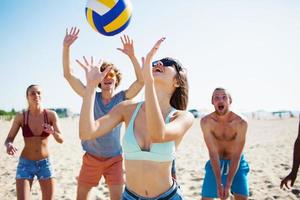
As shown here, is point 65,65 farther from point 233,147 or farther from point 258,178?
point 258,178

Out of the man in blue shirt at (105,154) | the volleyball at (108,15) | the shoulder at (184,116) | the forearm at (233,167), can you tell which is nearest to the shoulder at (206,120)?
the forearm at (233,167)

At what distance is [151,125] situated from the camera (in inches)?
79.4

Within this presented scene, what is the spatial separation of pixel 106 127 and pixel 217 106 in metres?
2.31

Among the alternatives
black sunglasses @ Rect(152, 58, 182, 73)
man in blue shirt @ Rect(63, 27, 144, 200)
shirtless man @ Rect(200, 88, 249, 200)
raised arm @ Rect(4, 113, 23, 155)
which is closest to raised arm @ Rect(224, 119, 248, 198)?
shirtless man @ Rect(200, 88, 249, 200)

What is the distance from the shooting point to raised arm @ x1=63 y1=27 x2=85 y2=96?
316 cm

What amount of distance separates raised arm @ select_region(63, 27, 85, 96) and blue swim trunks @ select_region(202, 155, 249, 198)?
1950 millimetres

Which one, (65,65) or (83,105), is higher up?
(65,65)

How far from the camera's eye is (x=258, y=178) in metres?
7.55

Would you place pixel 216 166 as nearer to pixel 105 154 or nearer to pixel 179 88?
pixel 105 154

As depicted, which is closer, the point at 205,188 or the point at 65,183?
the point at 205,188

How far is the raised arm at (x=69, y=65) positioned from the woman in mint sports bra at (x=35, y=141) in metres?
0.81

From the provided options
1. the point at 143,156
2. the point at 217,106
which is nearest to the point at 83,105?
the point at 143,156

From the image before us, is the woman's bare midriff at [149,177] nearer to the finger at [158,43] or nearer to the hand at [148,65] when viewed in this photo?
the hand at [148,65]

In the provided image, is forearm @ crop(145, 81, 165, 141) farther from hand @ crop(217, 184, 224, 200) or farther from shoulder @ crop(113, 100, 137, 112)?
hand @ crop(217, 184, 224, 200)
